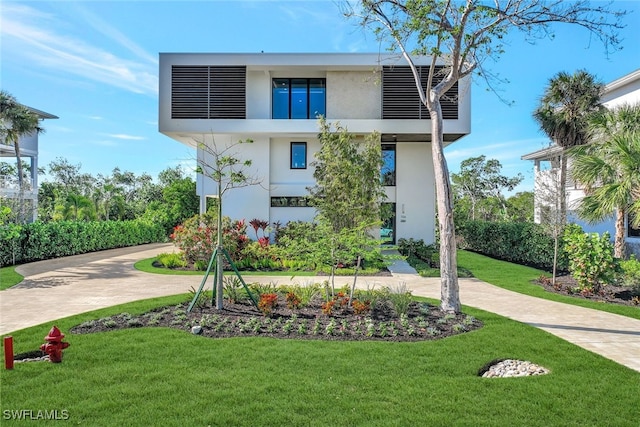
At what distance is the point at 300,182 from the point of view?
19.5 m

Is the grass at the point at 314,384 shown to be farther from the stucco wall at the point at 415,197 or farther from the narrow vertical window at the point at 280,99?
the narrow vertical window at the point at 280,99

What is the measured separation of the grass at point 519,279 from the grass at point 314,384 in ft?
12.4

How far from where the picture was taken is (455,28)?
7.99 m

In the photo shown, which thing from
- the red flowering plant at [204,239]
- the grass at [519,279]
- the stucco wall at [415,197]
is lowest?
the grass at [519,279]

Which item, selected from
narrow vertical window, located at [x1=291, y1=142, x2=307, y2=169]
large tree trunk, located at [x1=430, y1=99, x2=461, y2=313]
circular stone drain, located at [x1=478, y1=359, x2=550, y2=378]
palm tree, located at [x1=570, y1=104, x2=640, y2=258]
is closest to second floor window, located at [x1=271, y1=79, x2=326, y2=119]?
narrow vertical window, located at [x1=291, y1=142, x2=307, y2=169]

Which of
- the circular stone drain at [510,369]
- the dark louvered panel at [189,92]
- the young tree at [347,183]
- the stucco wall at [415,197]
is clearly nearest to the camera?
the circular stone drain at [510,369]

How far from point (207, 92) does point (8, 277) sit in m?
10.4

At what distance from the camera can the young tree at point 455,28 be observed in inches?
318

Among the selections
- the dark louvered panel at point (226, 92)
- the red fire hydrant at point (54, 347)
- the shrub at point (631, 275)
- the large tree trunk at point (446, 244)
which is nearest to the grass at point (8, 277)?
the red fire hydrant at point (54, 347)

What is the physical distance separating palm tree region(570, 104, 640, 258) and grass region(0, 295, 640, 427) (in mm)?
6954

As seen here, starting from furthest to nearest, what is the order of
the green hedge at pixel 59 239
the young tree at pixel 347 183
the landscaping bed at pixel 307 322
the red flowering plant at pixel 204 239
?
the green hedge at pixel 59 239 < the red flowering plant at pixel 204 239 < the young tree at pixel 347 183 < the landscaping bed at pixel 307 322

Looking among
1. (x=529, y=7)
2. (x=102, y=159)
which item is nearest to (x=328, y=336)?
(x=529, y=7)

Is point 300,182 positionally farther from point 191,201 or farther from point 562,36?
point 191,201

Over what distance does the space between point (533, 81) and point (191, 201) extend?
920 inches
